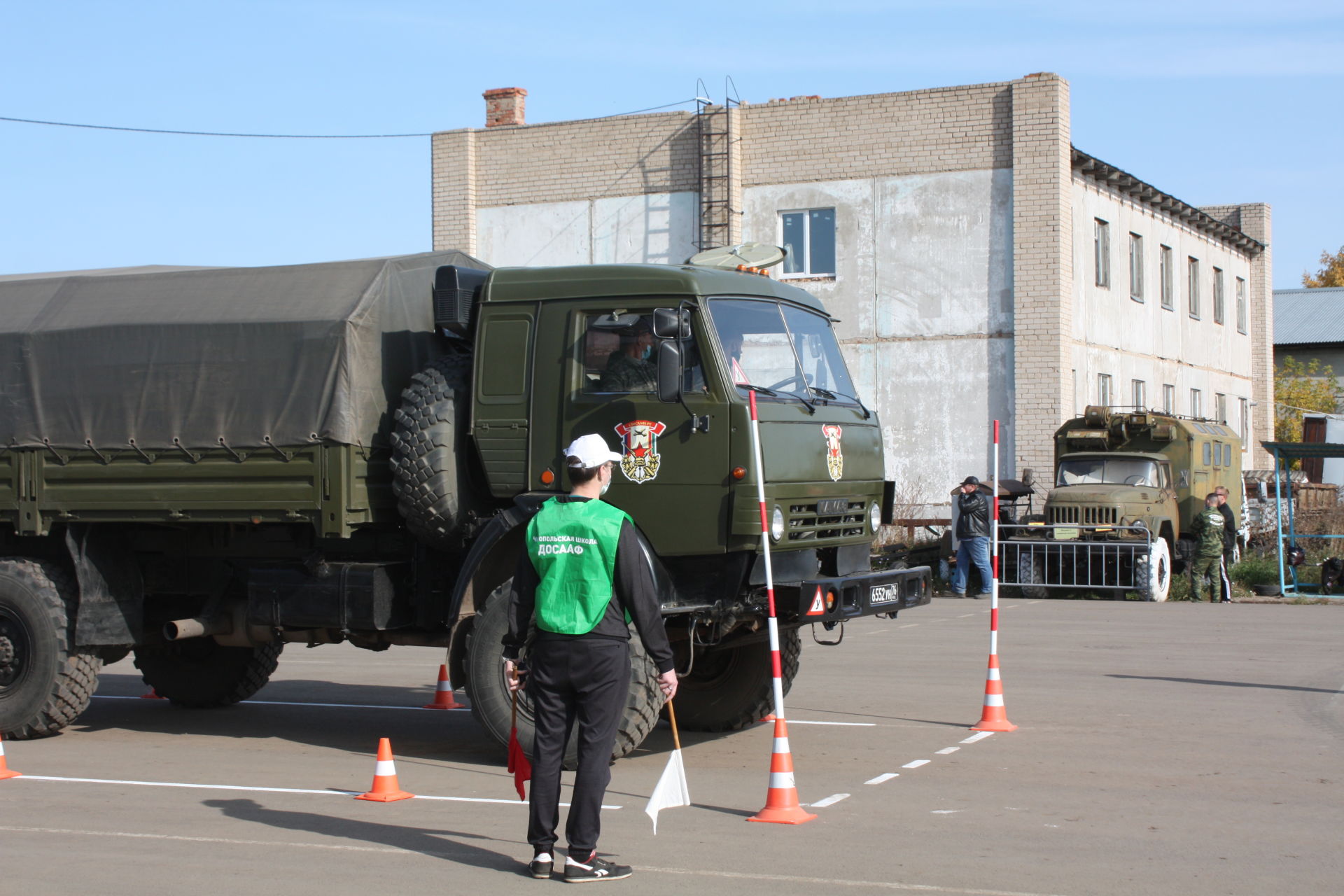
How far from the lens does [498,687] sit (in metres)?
8.65

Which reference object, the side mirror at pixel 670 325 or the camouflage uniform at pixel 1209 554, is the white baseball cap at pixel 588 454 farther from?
the camouflage uniform at pixel 1209 554

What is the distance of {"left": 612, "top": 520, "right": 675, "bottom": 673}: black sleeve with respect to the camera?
625 cm

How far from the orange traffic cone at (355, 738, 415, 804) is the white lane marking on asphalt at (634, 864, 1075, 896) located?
1.98 metres

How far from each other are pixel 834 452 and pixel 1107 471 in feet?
52.1

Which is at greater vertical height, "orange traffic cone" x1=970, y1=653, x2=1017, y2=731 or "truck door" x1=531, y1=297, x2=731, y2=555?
"truck door" x1=531, y1=297, x2=731, y2=555

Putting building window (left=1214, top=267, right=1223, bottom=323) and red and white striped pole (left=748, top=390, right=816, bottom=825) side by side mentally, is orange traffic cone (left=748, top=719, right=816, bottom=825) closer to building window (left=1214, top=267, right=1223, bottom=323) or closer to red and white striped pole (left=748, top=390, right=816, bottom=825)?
red and white striped pole (left=748, top=390, right=816, bottom=825)

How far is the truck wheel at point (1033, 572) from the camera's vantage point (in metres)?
22.7

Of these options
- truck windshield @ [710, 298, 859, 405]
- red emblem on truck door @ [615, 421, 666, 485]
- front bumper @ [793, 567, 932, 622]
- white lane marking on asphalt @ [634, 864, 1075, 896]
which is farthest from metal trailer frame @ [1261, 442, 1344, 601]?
white lane marking on asphalt @ [634, 864, 1075, 896]

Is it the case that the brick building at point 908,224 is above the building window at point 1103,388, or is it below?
above

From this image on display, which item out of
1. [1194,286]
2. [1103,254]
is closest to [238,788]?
[1103,254]

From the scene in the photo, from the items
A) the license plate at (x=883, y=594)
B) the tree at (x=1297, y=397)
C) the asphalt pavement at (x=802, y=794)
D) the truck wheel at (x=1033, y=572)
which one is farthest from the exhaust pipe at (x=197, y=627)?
the tree at (x=1297, y=397)

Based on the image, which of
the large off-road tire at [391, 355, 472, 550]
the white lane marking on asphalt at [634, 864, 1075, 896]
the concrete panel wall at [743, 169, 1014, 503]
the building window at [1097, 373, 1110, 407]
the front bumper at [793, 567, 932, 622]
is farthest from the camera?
the building window at [1097, 373, 1110, 407]

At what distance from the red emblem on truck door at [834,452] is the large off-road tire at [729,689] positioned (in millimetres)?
1479

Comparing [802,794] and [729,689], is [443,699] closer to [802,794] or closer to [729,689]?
[729,689]
